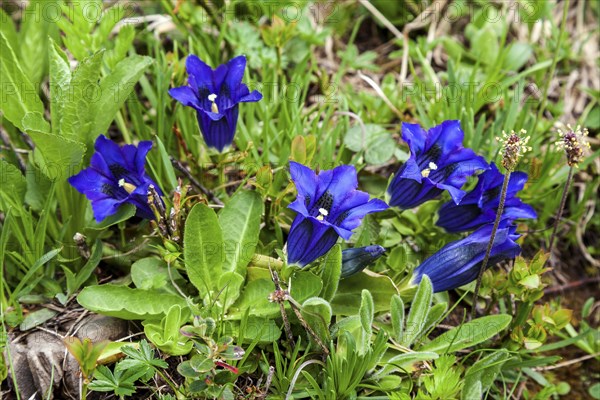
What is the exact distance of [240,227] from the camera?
213 centimetres

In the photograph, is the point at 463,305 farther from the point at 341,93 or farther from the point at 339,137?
the point at 341,93

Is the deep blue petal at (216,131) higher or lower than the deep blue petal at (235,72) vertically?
lower

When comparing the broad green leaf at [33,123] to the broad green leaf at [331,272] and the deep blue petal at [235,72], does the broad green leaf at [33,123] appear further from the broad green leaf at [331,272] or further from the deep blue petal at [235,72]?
the broad green leaf at [331,272]

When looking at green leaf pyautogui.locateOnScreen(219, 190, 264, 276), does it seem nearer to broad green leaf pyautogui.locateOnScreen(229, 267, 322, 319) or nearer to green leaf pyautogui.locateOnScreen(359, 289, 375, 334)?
broad green leaf pyautogui.locateOnScreen(229, 267, 322, 319)

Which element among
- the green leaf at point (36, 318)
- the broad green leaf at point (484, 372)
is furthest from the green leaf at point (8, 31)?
the broad green leaf at point (484, 372)

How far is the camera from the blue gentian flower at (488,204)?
7.00 ft

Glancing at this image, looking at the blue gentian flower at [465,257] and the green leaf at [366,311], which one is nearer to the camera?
the green leaf at [366,311]

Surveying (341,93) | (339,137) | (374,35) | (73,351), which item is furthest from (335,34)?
(73,351)

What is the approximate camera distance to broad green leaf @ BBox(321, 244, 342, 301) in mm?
1935

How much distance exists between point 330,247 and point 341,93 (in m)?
1.19

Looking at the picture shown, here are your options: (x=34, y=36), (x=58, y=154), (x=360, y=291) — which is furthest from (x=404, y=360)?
(x=34, y=36)

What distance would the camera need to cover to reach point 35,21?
2623mm

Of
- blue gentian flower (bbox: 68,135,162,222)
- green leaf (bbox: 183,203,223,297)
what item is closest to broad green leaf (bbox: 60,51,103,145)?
blue gentian flower (bbox: 68,135,162,222)

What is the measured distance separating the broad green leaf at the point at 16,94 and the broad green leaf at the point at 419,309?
134 centimetres
